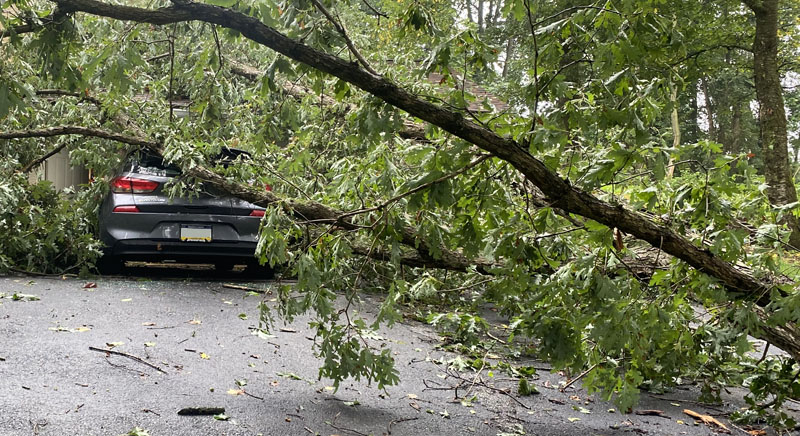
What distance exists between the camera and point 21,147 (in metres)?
8.39

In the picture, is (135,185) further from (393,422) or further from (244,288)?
(393,422)

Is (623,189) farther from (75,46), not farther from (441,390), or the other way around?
(75,46)

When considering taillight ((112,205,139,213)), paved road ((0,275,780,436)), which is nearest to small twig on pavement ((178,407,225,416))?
paved road ((0,275,780,436))

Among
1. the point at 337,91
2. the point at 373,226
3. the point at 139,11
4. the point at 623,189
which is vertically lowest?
the point at 373,226

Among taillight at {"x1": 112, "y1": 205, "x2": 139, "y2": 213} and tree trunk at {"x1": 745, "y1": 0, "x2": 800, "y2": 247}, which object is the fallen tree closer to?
taillight at {"x1": 112, "y1": 205, "x2": 139, "y2": 213}

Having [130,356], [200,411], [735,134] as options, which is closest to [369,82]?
[200,411]

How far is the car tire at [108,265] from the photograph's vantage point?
773cm

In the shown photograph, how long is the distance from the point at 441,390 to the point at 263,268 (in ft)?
14.0

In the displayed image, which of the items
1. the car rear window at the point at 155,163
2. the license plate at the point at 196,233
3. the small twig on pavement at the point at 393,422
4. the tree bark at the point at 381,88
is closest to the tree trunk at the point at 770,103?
the car rear window at the point at 155,163

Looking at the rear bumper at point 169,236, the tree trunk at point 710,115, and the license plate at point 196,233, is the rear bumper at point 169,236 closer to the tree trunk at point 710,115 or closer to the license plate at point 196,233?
the license plate at point 196,233

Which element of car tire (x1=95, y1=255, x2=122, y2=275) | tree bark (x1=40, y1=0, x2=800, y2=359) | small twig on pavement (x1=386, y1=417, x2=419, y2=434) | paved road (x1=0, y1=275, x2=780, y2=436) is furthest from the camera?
car tire (x1=95, y1=255, x2=122, y2=275)

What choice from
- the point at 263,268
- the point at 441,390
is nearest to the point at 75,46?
the point at 441,390

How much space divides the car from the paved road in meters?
1.12

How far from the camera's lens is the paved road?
137 inches
